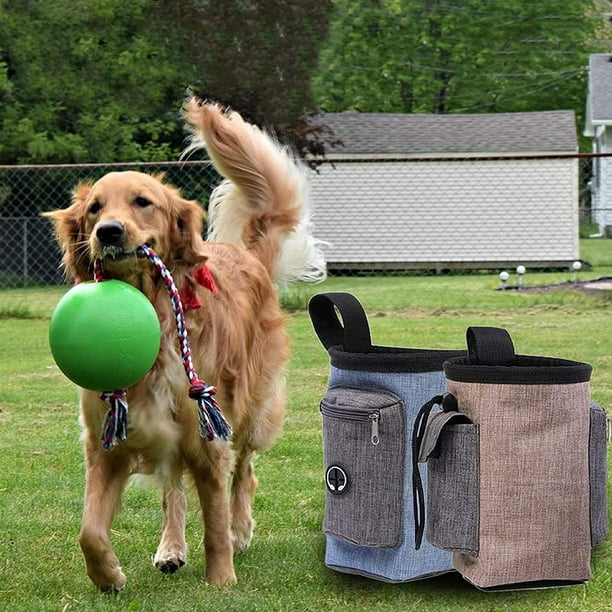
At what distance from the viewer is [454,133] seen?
82.1 ft

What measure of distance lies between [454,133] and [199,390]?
871 inches

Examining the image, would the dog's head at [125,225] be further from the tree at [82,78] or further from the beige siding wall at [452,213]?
the tree at [82,78]

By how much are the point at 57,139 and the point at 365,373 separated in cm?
1898

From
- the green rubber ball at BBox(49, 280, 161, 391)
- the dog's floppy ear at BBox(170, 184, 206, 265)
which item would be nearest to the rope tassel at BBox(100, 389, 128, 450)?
the green rubber ball at BBox(49, 280, 161, 391)

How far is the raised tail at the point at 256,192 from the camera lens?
5180 millimetres

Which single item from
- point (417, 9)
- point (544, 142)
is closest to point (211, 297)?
point (544, 142)

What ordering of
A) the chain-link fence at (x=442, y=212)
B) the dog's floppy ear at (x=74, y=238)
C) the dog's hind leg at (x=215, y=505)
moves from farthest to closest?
the chain-link fence at (x=442, y=212), the dog's hind leg at (x=215, y=505), the dog's floppy ear at (x=74, y=238)

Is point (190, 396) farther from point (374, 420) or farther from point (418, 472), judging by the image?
point (418, 472)

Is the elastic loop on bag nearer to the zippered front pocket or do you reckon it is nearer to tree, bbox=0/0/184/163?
the zippered front pocket

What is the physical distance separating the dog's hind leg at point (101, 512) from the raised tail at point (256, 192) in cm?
160

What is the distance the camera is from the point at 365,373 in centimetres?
373

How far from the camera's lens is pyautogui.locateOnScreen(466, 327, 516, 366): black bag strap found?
11.3 ft

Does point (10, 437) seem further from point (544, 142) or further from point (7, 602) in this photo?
point (544, 142)

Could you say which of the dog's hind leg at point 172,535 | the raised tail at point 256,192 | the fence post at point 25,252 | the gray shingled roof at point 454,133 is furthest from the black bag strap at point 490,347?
the gray shingled roof at point 454,133
